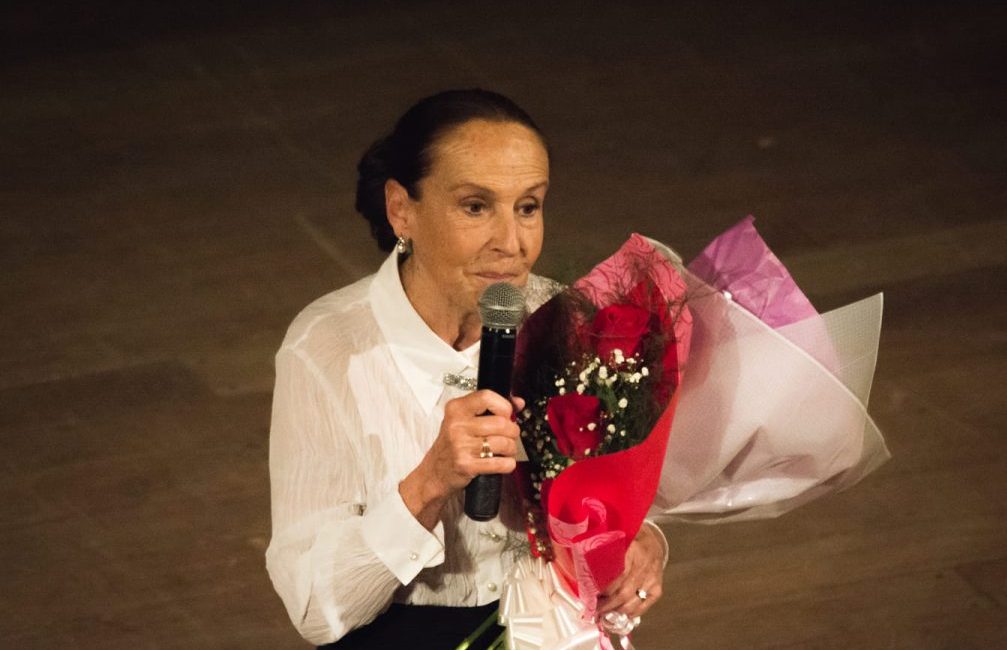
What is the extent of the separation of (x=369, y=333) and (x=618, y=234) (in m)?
2.28

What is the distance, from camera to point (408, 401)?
2.14 meters

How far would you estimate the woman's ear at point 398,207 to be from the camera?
85.3 inches

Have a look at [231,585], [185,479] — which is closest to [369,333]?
[231,585]

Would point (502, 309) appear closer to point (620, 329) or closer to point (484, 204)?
point (620, 329)

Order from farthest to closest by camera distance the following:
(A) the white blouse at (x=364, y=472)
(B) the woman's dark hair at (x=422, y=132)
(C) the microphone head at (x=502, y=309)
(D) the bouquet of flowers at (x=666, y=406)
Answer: (B) the woman's dark hair at (x=422, y=132) < (A) the white blouse at (x=364, y=472) < (D) the bouquet of flowers at (x=666, y=406) < (C) the microphone head at (x=502, y=309)

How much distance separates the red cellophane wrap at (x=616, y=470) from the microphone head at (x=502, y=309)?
175mm

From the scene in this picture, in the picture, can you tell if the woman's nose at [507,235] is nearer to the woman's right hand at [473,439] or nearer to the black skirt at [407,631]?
the woman's right hand at [473,439]

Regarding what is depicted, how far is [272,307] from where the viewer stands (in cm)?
416

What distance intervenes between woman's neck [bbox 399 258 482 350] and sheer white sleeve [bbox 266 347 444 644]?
16cm

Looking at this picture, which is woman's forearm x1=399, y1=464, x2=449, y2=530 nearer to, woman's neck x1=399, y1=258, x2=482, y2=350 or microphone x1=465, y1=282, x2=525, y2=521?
microphone x1=465, y1=282, x2=525, y2=521

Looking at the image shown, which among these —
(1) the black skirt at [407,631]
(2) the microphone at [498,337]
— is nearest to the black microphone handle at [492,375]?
(2) the microphone at [498,337]

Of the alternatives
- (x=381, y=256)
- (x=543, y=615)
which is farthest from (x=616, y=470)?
(x=381, y=256)

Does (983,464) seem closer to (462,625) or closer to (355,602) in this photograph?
(462,625)

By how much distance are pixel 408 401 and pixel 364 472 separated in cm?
12
